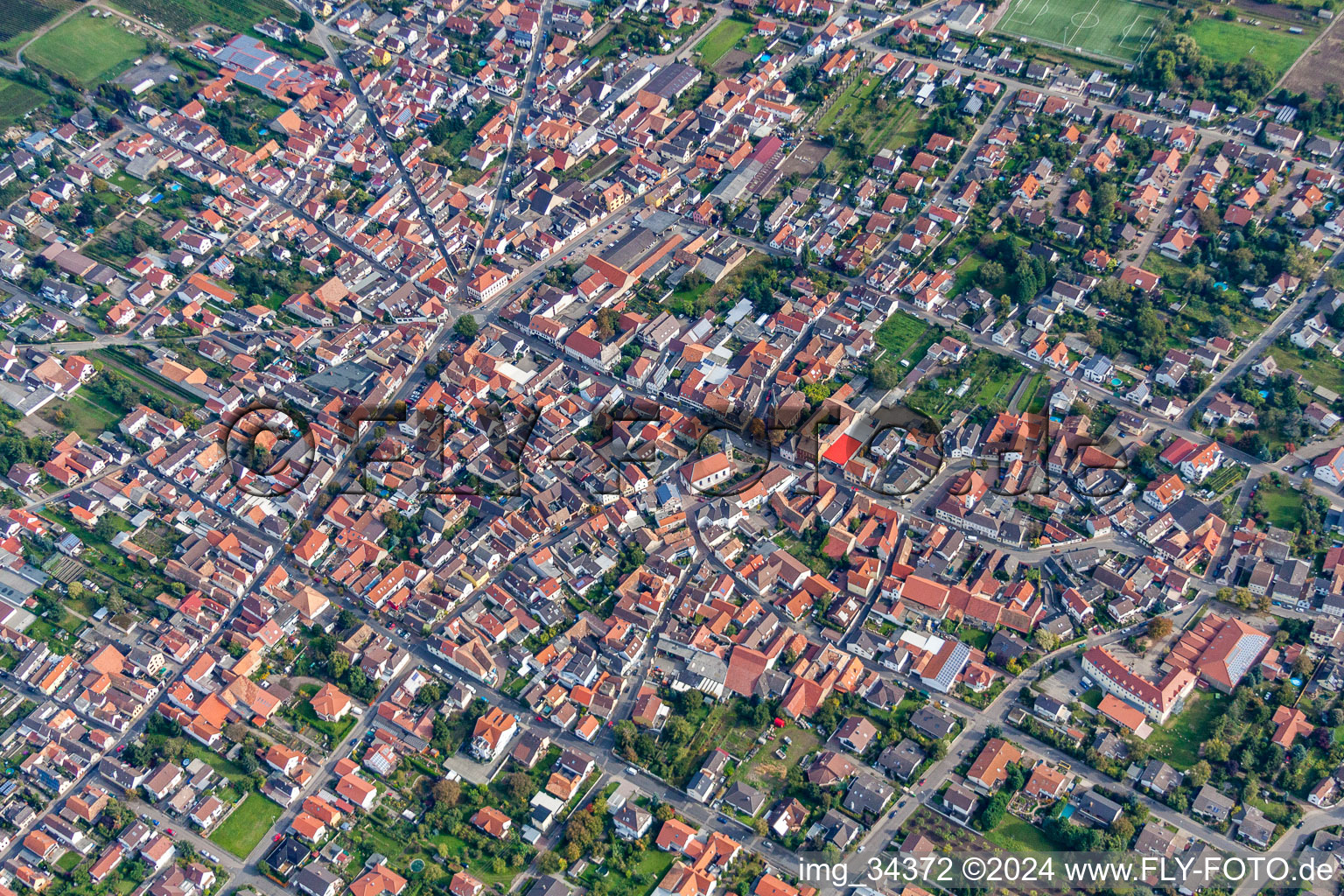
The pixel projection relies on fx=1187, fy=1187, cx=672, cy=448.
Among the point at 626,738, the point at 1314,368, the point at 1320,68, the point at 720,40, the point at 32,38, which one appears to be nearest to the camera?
the point at 626,738

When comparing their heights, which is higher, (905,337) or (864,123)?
(864,123)

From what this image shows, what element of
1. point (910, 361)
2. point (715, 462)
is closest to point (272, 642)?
point (715, 462)

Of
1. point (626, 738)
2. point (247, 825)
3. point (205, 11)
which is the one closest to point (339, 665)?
point (247, 825)

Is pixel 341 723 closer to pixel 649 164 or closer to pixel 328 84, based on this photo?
pixel 649 164

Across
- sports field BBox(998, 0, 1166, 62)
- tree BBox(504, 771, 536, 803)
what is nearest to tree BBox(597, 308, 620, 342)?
tree BBox(504, 771, 536, 803)

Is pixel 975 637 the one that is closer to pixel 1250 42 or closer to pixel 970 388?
pixel 970 388

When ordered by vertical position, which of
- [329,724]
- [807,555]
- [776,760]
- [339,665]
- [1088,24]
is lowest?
[329,724]

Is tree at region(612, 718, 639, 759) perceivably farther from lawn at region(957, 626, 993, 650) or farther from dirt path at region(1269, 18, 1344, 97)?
dirt path at region(1269, 18, 1344, 97)

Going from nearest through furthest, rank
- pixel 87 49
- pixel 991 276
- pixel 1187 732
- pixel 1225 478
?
pixel 1187 732, pixel 1225 478, pixel 991 276, pixel 87 49
